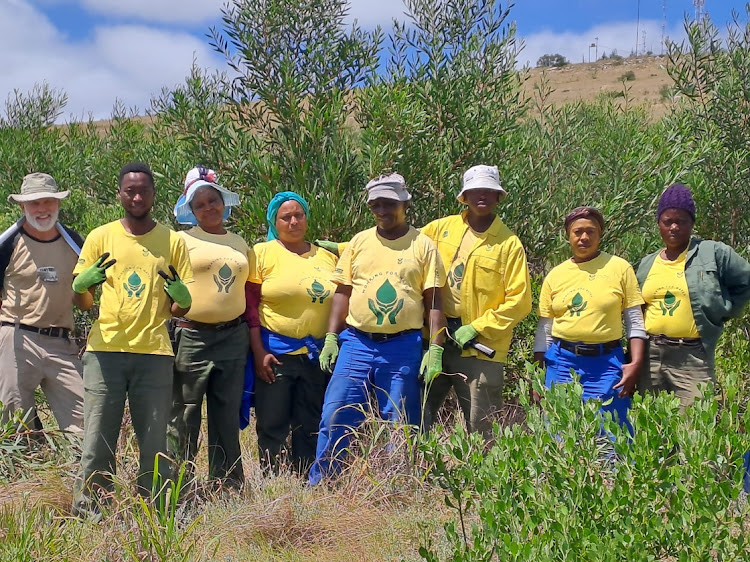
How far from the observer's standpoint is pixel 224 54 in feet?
23.4

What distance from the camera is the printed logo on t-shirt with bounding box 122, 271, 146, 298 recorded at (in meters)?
4.51

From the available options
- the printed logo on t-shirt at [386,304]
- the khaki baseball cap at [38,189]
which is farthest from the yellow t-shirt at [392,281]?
the khaki baseball cap at [38,189]

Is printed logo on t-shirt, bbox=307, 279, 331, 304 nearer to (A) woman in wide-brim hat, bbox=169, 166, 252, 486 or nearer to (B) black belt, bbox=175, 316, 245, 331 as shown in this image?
(A) woman in wide-brim hat, bbox=169, 166, 252, 486

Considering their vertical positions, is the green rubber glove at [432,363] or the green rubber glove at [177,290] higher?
the green rubber glove at [177,290]

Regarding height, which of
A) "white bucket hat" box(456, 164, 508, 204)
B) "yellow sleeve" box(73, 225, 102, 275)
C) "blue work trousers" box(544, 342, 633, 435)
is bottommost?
"blue work trousers" box(544, 342, 633, 435)

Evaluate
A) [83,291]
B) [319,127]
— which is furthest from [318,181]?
[83,291]

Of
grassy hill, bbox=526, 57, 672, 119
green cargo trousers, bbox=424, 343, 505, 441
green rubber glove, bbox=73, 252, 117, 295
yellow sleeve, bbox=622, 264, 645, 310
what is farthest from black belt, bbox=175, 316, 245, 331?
grassy hill, bbox=526, 57, 672, 119

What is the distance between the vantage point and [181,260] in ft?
15.3

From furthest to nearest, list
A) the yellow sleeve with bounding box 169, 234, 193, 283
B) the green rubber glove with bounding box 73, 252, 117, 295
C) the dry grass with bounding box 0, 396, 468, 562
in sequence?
1. the yellow sleeve with bounding box 169, 234, 193, 283
2. the green rubber glove with bounding box 73, 252, 117, 295
3. the dry grass with bounding box 0, 396, 468, 562

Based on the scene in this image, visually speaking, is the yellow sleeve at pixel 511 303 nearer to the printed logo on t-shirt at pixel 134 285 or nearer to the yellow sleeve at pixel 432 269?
the yellow sleeve at pixel 432 269

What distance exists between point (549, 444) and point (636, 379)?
2.21 metres

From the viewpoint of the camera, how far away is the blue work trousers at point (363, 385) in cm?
504

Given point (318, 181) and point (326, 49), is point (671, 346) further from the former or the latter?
point (326, 49)

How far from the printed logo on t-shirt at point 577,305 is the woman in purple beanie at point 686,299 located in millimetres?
501
